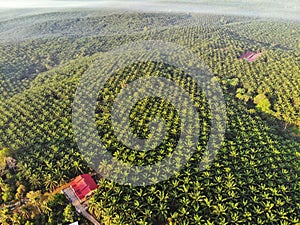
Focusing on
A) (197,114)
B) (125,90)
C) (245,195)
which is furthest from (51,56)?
(245,195)

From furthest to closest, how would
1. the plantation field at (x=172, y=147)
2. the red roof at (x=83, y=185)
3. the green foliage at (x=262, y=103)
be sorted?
the green foliage at (x=262, y=103)
the red roof at (x=83, y=185)
the plantation field at (x=172, y=147)

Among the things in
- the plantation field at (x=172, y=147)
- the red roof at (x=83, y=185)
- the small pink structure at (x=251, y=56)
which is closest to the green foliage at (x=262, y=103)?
the plantation field at (x=172, y=147)

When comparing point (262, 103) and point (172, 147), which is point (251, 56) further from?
point (172, 147)

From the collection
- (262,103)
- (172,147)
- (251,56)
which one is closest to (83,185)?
(172,147)

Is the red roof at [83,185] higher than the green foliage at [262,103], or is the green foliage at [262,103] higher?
the red roof at [83,185]

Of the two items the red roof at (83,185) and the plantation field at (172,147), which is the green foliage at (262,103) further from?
the red roof at (83,185)

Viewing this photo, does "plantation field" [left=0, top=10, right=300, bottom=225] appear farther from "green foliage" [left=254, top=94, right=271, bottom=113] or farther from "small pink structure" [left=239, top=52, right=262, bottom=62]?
"small pink structure" [left=239, top=52, right=262, bottom=62]
